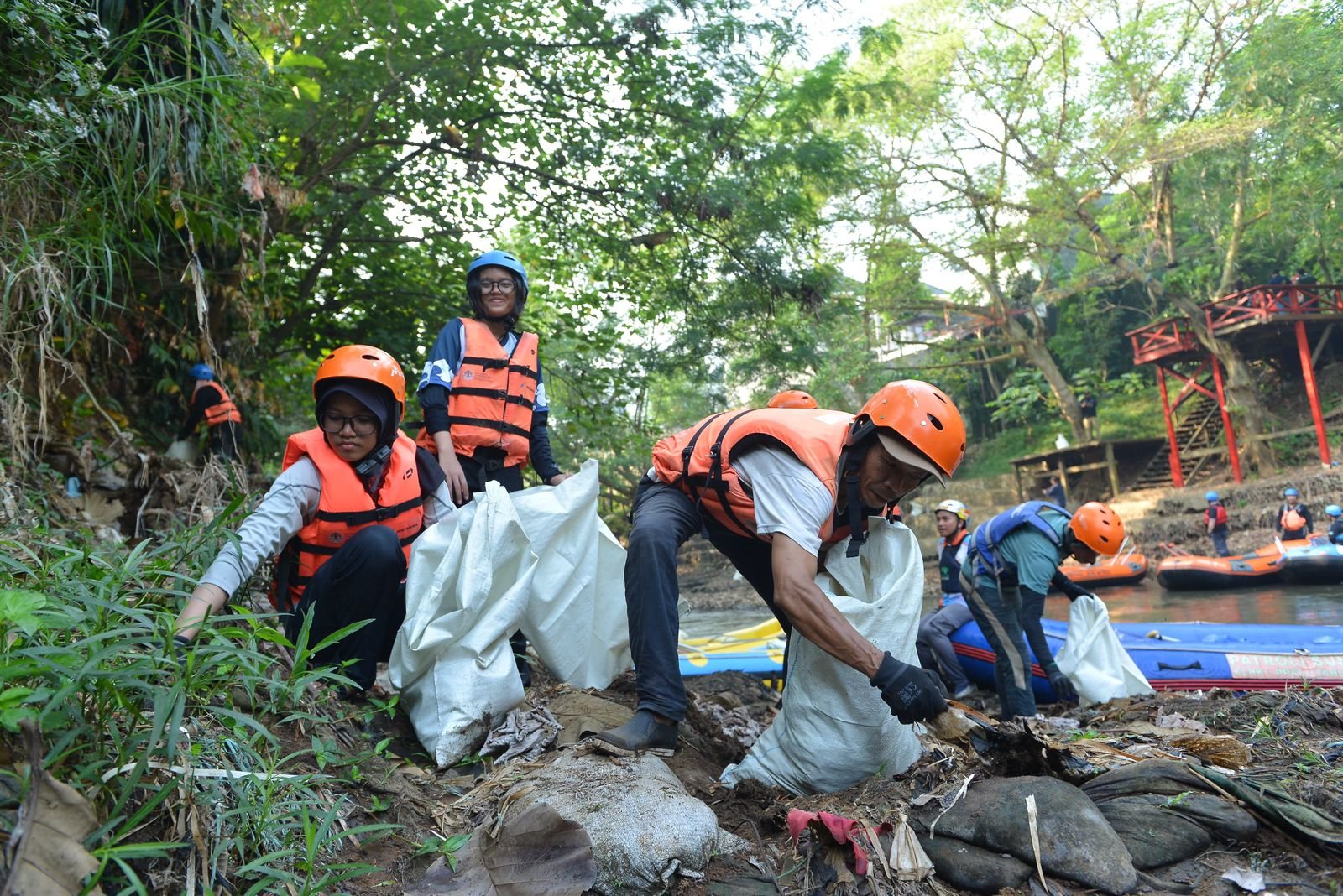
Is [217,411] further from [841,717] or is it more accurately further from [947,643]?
[947,643]

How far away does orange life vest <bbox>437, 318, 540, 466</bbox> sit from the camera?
3729 millimetres

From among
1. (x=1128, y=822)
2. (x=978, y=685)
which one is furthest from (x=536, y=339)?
(x=978, y=685)

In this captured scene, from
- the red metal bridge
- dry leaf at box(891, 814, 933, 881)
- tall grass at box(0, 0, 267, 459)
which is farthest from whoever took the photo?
the red metal bridge

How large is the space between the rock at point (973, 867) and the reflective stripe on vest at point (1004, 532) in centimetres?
340

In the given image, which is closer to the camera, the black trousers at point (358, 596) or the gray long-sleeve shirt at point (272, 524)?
the gray long-sleeve shirt at point (272, 524)

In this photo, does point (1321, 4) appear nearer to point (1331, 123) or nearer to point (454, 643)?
point (1331, 123)

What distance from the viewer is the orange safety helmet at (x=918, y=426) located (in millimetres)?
2615

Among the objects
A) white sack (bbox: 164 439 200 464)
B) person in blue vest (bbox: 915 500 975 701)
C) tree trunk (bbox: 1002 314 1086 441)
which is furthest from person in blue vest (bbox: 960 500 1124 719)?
tree trunk (bbox: 1002 314 1086 441)

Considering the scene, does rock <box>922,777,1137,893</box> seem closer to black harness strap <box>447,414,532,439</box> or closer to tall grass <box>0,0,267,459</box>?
black harness strap <box>447,414,532,439</box>

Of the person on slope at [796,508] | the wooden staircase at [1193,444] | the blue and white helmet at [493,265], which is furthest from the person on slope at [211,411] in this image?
the wooden staircase at [1193,444]

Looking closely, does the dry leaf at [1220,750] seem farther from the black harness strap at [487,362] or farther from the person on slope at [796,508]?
the black harness strap at [487,362]

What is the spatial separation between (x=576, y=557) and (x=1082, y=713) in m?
3.10

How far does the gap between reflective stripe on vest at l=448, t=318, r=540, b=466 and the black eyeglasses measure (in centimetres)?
69

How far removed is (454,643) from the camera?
2834mm
